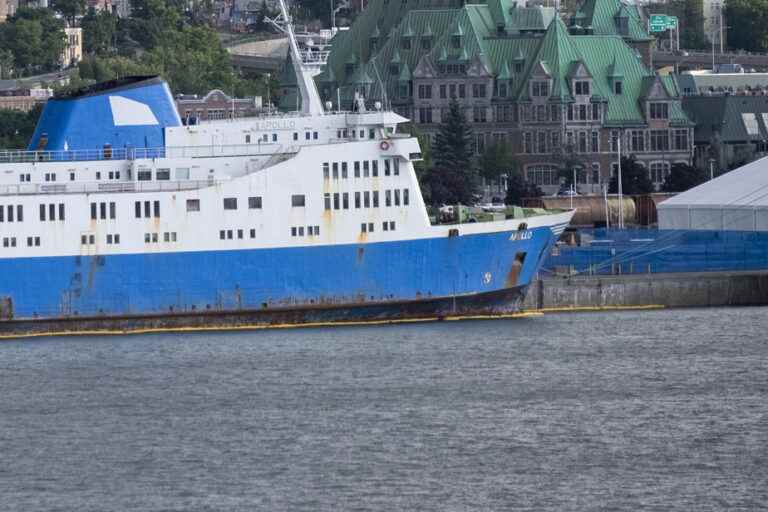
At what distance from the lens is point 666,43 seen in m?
Result: 184

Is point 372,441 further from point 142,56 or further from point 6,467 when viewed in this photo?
point 142,56

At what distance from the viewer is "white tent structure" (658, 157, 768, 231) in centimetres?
9375

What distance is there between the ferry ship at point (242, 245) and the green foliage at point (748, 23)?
320 ft

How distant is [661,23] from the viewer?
172500mm

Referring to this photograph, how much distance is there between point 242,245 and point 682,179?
41068mm

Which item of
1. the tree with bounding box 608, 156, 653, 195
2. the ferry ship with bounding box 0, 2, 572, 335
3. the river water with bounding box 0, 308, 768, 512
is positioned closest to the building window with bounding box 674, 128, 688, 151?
the tree with bounding box 608, 156, 653, 195

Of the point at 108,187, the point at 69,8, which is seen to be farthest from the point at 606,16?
the point at 69,8

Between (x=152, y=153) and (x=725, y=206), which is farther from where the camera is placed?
(x=725, y=206)

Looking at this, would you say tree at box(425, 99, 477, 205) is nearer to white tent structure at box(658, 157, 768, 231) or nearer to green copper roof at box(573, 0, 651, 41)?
green copper roof at box(573, 0, 651, 41)

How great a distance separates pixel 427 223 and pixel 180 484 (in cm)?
2627

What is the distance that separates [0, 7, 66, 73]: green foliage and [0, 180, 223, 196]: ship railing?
327 feet

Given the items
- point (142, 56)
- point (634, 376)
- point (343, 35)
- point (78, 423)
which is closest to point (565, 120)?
point (343, 35)

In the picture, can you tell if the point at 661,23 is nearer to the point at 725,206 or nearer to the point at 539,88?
the point at 539,88

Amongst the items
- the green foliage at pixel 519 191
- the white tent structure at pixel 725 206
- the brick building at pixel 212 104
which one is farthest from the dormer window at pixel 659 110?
the white tent structure at pixel 725 206
